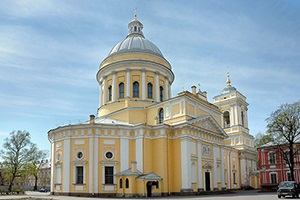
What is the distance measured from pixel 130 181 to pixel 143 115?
9.01 m

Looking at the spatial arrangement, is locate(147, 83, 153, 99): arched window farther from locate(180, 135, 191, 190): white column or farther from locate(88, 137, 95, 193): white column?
locate(88, 137, 95, 193): white column

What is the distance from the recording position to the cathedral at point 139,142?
1142 inches

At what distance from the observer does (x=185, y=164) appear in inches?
1161

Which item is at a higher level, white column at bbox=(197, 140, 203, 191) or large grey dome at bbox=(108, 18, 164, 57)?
large grey dome at bbox=(108, 18, 164, 57)

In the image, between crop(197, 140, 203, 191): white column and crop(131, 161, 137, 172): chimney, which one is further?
crop(197, 140, 203, 191): white column

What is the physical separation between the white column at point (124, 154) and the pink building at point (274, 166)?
20524mm

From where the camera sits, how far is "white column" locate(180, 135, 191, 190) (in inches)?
1147

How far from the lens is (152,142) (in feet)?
102

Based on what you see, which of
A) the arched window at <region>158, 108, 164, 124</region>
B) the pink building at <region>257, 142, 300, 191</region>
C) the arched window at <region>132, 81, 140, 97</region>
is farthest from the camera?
the pink building at <region>257, 142, 300, 191</region>

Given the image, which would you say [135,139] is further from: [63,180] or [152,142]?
[63,180]

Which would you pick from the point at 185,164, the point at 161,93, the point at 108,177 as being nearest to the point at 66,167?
the point at 108,177

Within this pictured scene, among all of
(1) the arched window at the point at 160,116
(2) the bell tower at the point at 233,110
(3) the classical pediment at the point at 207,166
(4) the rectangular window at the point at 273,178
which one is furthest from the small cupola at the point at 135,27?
(4) the rectangular window at the point at 273,178

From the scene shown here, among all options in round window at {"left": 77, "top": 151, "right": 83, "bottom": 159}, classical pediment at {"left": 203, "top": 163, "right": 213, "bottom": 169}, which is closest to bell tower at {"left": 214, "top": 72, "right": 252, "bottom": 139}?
classical pediment at {"left": 203, "top": 163, "right": 213, "bottom": 169}

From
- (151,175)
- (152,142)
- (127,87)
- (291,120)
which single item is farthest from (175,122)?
(291,120)
